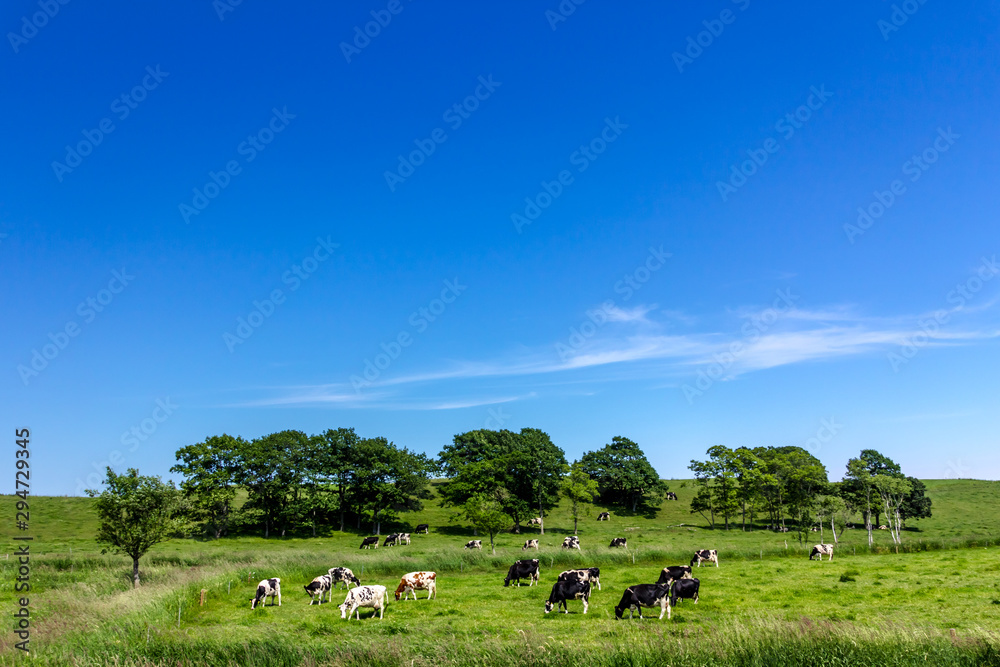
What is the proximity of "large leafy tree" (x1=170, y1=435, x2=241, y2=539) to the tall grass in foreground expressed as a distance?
60.9 m

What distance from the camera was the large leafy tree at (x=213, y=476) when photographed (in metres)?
71.1

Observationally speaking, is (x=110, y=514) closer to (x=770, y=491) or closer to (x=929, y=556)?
(x=929, y=556)

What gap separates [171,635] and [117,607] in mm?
7558

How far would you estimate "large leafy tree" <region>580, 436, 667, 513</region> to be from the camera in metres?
97.2

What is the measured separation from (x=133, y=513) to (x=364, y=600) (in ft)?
62.3

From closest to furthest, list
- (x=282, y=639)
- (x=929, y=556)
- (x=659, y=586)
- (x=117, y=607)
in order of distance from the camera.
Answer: (x=282, y=639), (x=117, y=607), (x=659, y=586), (x=929, y=556)

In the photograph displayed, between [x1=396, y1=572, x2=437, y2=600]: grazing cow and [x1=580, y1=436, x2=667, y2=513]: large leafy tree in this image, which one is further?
[x1=580, y1=436, x2=667, y2=513]: large leafy tree

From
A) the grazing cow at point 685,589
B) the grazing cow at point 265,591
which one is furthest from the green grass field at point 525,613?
the grazing cow at point 265,591

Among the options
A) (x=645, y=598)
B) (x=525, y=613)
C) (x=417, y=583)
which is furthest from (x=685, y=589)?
(x=417, y=583)

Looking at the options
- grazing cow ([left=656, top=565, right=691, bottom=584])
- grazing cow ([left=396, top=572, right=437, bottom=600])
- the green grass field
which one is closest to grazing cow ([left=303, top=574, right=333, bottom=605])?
the green grass field

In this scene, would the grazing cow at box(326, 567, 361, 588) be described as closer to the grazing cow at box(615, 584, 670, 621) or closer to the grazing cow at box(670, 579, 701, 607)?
the grazing cow at box(615, 584, 670, 621)

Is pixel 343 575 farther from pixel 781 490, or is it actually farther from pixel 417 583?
pixel 781 490

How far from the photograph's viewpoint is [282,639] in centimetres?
1591

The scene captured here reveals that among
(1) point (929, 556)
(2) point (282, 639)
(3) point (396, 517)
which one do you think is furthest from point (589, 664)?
(3) point (396, 517)
